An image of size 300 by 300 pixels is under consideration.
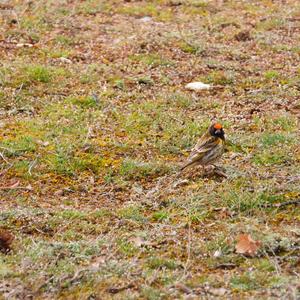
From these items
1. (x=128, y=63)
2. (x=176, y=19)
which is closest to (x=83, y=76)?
(x=128, y=63)

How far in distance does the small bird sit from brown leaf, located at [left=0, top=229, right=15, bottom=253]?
187cm

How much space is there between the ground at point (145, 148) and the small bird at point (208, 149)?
0.52 ft

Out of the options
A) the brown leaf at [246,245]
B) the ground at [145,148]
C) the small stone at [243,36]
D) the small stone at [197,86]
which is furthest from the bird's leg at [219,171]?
the small stone at [243,36]

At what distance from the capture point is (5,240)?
261 inches

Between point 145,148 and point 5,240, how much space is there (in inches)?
90.1

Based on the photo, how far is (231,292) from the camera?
5859 millimetres

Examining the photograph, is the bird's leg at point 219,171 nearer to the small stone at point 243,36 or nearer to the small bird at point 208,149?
the small bird at point 208,149

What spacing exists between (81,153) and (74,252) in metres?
2.08

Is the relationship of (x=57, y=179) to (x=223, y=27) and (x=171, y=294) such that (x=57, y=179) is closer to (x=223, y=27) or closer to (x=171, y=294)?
(x=171, y=294)

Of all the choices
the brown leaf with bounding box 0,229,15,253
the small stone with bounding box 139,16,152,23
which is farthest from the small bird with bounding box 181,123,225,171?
the small stone with bounding box 139,16,152,23

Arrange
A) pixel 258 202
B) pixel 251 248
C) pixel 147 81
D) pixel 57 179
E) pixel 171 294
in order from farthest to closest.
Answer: pixel 147 81 < pixel 57 179 < pixel 258 202 < pixel 251 248 < pixel 171 294

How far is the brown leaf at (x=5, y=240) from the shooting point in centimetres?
655

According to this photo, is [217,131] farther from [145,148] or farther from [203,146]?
[145,148]

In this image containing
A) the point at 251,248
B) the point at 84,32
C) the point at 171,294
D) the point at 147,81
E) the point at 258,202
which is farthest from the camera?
the point at 84,32
